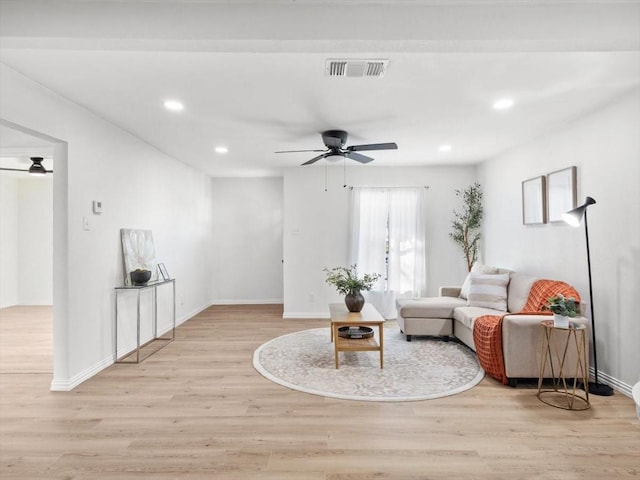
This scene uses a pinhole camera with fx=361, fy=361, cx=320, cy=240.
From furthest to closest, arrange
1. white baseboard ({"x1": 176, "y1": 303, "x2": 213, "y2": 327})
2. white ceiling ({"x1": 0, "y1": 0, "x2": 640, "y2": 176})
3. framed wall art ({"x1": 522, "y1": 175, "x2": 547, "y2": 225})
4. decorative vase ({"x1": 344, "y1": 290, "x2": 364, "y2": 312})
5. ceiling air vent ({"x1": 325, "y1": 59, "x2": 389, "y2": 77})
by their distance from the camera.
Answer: white baseboard ({"x1": 176, "y1": 303, "x2": 213, "y2": 327})
framed wall art ({"x1": 522, "y1": 175, "x2": 547, "y2": 225})
decorative vase ({"x1": 344, "y1": 290, "x2": 364, "y2": 312})
ceiling air vent ({"x1": 325, "y1": 59, "x2": 389, "y2": 77})
white ceiling ({"x1": 0, "y1": 0, "x2": 640, "y2": 176})

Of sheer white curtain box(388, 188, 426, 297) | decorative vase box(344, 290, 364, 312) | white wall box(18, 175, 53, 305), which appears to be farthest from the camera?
white wall box(18, 175, 53, 305)

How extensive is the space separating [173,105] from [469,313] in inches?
147

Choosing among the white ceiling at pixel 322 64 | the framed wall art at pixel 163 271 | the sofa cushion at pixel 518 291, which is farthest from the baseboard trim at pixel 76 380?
the sofa cushion at pixel 518 291

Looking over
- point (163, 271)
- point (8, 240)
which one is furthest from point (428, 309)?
point (8, 240)

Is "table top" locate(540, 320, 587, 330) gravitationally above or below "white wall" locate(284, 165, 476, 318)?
below

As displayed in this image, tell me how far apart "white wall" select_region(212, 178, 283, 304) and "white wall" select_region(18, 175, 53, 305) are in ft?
10.6

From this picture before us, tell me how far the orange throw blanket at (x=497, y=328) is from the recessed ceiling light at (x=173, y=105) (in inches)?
138

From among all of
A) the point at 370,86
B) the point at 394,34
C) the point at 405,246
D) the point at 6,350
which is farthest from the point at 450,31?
the point at 6,350

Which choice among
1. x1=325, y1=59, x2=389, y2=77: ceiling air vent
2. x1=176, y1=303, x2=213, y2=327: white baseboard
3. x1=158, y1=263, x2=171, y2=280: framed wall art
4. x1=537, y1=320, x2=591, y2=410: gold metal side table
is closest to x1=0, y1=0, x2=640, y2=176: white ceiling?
x1=325, y1=59, x2=389, y2=77: ceiling air vent

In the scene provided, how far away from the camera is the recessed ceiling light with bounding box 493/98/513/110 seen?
3191mm

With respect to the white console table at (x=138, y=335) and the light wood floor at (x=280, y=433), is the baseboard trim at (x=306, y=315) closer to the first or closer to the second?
the white console table at (x=138, y=335)

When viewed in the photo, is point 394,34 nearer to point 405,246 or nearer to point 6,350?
point 405,246

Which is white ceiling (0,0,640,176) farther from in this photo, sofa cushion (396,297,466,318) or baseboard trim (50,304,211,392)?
baseboard trim (50,304,211,392)

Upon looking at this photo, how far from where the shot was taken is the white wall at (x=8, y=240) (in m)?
6.74
